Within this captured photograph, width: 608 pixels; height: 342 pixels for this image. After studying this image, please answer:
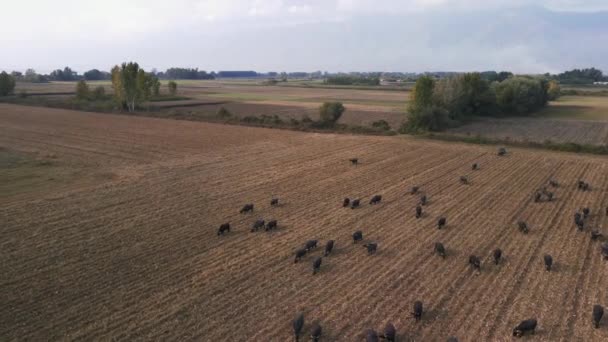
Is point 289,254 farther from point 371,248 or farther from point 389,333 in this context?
point 389,333

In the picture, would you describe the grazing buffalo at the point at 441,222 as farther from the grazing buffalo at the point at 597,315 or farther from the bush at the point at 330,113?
the bush at the point at 330,113

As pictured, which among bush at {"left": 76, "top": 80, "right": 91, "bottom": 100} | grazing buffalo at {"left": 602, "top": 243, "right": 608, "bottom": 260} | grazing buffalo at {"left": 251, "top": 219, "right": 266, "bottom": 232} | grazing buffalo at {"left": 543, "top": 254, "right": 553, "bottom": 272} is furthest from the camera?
bush at {"left": 76, "top": 80, "right": 91, "bottom": 100}

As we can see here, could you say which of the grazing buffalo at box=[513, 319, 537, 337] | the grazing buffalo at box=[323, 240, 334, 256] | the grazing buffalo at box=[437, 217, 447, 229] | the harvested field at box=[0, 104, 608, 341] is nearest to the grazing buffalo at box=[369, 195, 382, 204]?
the harvested field at box=[0, 104, 608, 341]

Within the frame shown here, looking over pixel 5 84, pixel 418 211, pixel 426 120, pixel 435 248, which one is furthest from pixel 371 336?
pixel 5 84

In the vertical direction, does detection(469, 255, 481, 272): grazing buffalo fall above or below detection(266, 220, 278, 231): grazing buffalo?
below

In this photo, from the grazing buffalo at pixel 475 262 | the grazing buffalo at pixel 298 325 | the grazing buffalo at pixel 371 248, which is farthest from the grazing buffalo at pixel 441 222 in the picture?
the grazing buffalo at pixel 298 325

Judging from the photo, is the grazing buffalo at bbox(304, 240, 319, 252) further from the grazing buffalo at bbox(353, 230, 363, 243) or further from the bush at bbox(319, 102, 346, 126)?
the bush at bbox(319, 102, 346, 126)
